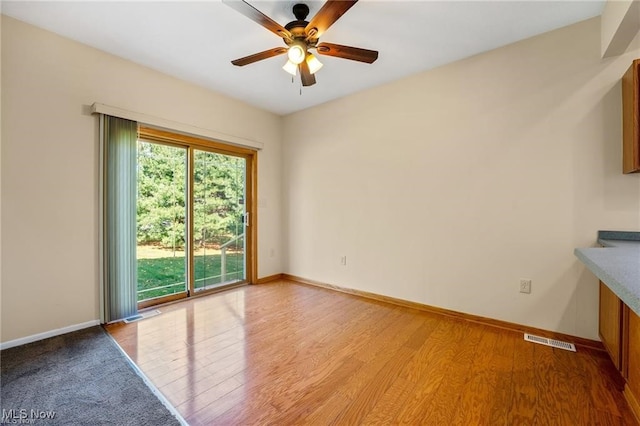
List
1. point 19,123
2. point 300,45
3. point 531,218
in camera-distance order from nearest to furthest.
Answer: point 300,45, point 19,123, point 531,218

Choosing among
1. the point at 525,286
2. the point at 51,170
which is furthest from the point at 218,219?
the point at 525,286

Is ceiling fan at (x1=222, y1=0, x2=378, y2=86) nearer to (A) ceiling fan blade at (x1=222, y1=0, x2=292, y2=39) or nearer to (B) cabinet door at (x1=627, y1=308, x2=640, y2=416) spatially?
(A) ceiling fan blade at (x1=222, y1=0, x2=292, y2=39)

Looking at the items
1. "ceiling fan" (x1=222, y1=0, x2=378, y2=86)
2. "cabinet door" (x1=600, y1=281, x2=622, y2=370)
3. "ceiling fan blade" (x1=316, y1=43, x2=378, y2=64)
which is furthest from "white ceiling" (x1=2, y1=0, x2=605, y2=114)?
"cabinet door" (x1=600, y1=281, x2=622, y2=370)

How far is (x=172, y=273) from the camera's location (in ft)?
10.8

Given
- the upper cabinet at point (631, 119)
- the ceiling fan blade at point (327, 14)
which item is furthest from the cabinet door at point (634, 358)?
the ceiling fan blade at point (327, 14)

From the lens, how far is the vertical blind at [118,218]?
2.59 m

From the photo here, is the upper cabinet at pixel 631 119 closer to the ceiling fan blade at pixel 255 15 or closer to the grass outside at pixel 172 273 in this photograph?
the ceiling fan blade at pixel 255 15

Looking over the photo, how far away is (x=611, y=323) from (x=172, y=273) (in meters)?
4.07

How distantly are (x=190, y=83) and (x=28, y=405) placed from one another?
3.16 meters

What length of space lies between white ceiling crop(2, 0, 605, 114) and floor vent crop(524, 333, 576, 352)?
8.61 ft

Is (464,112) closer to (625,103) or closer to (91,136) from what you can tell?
(625,103)

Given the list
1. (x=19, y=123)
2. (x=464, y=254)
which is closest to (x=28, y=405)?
(x=19, y=123)

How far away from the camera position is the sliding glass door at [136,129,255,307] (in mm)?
3068

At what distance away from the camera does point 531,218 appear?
2.38 m
